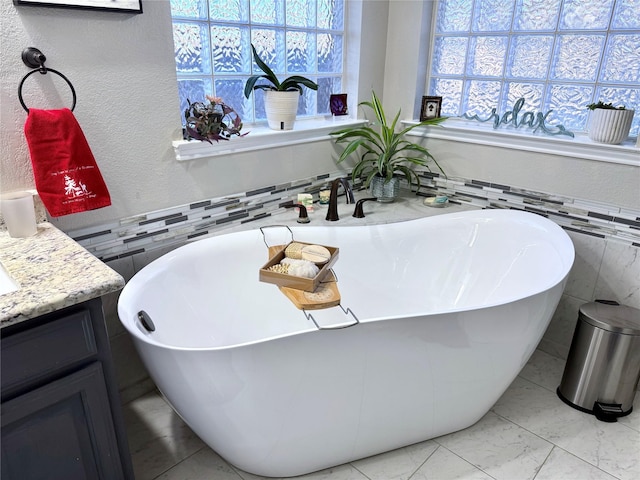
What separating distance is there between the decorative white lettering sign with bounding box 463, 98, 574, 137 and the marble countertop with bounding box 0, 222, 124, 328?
6.66 ft

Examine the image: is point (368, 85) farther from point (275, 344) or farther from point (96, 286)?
point (96, 286)

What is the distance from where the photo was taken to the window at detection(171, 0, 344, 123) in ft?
6.48

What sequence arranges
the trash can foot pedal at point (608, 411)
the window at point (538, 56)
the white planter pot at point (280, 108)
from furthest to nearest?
1. the white planter pot at point (280, 108)
2. the window at point (538, 56)
3. the trash can foot pedal at point (608, 411)

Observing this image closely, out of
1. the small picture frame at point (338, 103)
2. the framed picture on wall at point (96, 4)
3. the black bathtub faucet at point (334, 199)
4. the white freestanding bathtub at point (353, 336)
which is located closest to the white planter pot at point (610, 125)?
the white freestanding bathtub at point (353, 336)

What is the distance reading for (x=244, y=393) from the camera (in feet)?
4.42

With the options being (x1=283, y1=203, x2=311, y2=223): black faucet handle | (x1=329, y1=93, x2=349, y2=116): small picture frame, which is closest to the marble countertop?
(x1=283, y1=203, x2=311, y2=223): black faucet handle

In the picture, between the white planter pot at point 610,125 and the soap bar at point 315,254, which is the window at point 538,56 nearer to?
the white planter pot at point 610,125

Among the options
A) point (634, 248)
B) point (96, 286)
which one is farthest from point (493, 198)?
point (96, 286)

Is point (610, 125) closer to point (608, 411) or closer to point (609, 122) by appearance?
point (609, 122)

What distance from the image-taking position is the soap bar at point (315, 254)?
1.82 metres

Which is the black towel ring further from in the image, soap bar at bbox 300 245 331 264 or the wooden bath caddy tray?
soap bar at bbox 300 245 331 264

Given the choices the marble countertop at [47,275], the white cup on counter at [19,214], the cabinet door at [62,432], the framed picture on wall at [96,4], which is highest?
the framed picture on wall at [96,4]

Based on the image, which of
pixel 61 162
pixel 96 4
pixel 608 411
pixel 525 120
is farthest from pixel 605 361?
pixel 96 4

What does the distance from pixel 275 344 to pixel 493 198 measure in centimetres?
162
